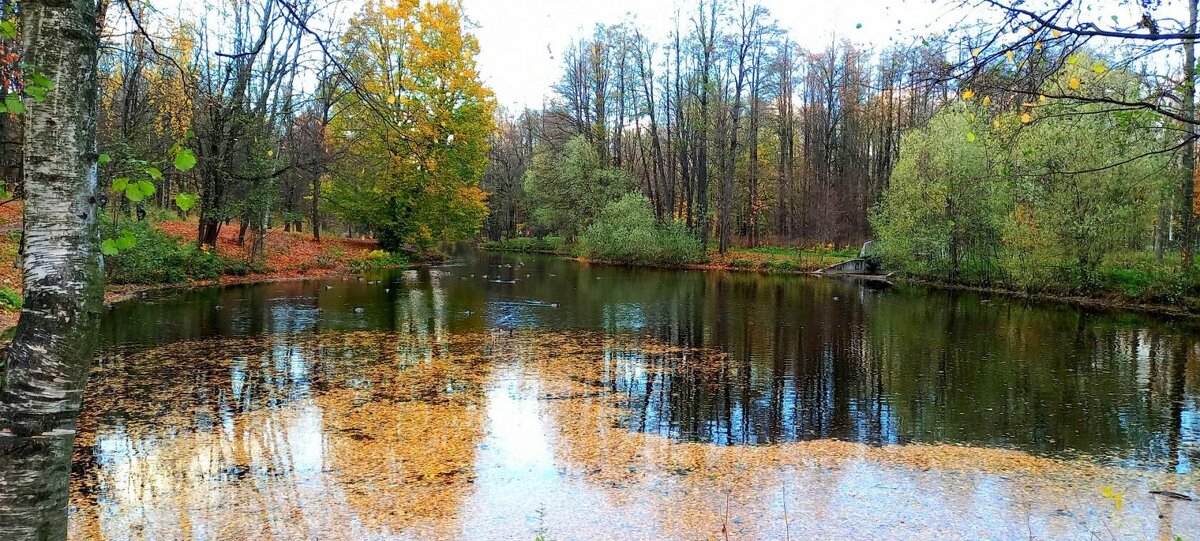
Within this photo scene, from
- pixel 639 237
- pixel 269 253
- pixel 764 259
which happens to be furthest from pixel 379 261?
pixel 764 259

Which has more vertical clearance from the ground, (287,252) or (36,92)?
(36,92)

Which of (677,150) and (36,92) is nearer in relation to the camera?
(36,92)

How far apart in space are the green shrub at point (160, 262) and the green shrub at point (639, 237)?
58.2 ft

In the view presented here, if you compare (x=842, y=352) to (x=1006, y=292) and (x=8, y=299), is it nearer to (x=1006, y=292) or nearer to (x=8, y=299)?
(x=1006, y=292)

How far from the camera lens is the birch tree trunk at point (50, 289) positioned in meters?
2.12

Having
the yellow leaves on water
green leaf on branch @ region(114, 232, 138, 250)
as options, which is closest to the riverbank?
green leaf on branch @ region(114, 232, 138, 250)

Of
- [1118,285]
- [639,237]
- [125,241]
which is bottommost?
[1118,285]

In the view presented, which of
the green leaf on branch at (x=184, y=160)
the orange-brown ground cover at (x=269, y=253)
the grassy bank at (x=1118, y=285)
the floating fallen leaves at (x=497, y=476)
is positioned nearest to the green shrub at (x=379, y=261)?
the orange-brown ground cover at (x=269, y=253)

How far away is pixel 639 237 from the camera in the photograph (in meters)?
32.6

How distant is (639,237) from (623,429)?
2598cm

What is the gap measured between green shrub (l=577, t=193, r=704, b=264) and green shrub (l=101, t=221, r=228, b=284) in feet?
58.2

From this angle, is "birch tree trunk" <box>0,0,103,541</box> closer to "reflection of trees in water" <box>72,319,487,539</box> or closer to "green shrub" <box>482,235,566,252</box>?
"reflection of trees in water" <box>72,319,487,539</box>

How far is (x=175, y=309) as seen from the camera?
1389 centimetres

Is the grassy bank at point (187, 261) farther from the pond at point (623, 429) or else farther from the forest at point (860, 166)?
the forest at point (860, 166)
